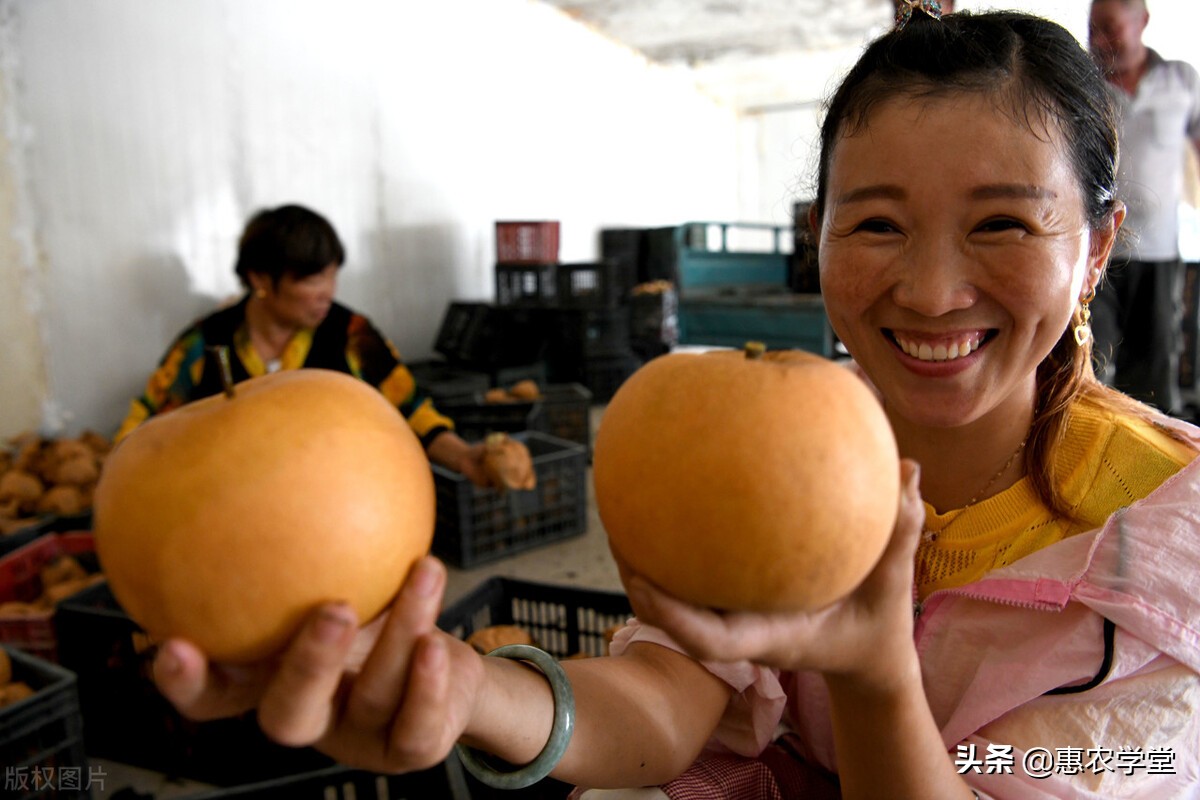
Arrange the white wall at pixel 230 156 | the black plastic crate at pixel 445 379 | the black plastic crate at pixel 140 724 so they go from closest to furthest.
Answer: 1. the black plastic crate at pixel 140 724
2. the white wall at pixel 230 156
3. the black plastic crate at pixel 445 379

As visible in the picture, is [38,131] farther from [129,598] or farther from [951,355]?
[951,355]

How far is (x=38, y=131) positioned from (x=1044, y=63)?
3.62 meters

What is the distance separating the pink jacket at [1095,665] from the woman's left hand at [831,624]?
30cm

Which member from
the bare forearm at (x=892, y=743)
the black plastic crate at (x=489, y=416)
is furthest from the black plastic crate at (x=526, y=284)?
the bare forearm at (x=892, y=743)

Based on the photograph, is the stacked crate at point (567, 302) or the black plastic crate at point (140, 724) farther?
the stacked crate at point (567, 302)

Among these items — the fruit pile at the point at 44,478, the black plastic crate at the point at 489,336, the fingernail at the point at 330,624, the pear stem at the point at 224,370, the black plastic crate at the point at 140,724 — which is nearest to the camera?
the fingernail at the point at 330,624

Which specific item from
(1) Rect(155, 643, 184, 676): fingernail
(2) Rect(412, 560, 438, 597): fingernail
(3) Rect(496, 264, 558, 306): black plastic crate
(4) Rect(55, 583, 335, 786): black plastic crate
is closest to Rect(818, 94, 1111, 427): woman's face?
(2) Rect(412, 560, 438, 597): fingernail

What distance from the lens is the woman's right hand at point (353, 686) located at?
619 mm

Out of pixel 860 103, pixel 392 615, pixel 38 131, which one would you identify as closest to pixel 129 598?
pixel 392 615

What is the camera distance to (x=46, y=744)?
160cm

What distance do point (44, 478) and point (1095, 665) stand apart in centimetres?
331

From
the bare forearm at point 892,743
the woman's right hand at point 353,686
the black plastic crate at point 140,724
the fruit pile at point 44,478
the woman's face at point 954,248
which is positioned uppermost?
the woman's face at point 954,248

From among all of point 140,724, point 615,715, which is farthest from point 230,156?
point 615,715

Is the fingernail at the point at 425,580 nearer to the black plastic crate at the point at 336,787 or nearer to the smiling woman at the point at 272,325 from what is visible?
the black plastic crate at the point at 336,787
